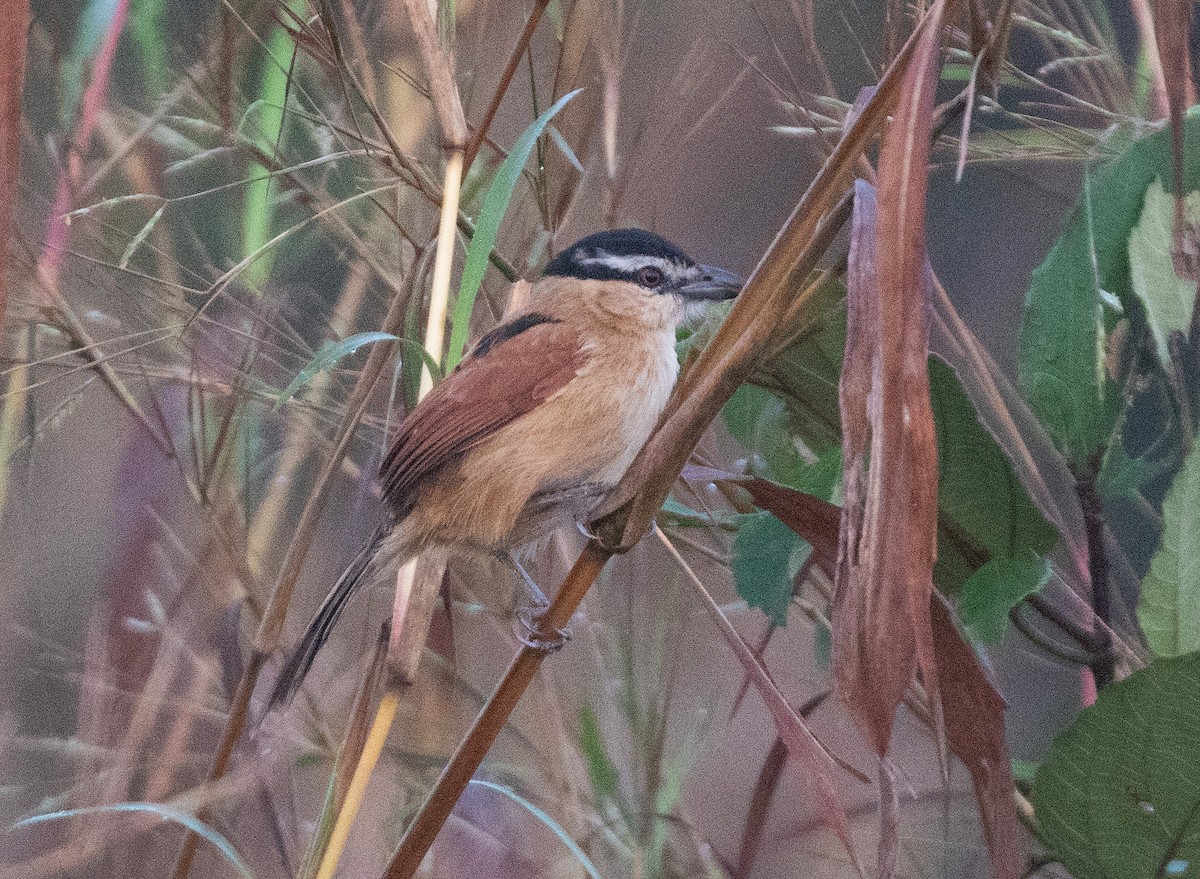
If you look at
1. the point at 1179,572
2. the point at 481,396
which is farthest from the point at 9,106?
the point at 1179,572

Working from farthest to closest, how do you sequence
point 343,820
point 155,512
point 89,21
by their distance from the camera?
point 155,512 < point 89,21 < point 343,820

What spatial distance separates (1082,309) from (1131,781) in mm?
455

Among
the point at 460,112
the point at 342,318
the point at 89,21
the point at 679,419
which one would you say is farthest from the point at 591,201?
the point at 679,419

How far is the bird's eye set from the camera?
51.2 inches

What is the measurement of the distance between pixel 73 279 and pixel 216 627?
1.68 feet

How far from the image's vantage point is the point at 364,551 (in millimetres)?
1154

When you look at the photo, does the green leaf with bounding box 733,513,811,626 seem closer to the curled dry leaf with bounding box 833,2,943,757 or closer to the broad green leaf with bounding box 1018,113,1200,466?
the broad green leaf with bounding box 1018,113,1200,466

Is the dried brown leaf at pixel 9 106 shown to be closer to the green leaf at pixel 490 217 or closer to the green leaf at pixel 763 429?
Result: the green leaf at pixel 490 217

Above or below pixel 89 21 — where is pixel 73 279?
below

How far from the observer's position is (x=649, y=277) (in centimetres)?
131

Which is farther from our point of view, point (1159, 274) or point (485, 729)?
point (1159, 274)

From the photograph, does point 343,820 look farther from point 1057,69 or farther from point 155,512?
point 1057,69

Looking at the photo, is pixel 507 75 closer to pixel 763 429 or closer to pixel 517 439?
pixel 517 439

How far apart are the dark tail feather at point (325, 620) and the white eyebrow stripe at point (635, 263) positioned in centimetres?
37
